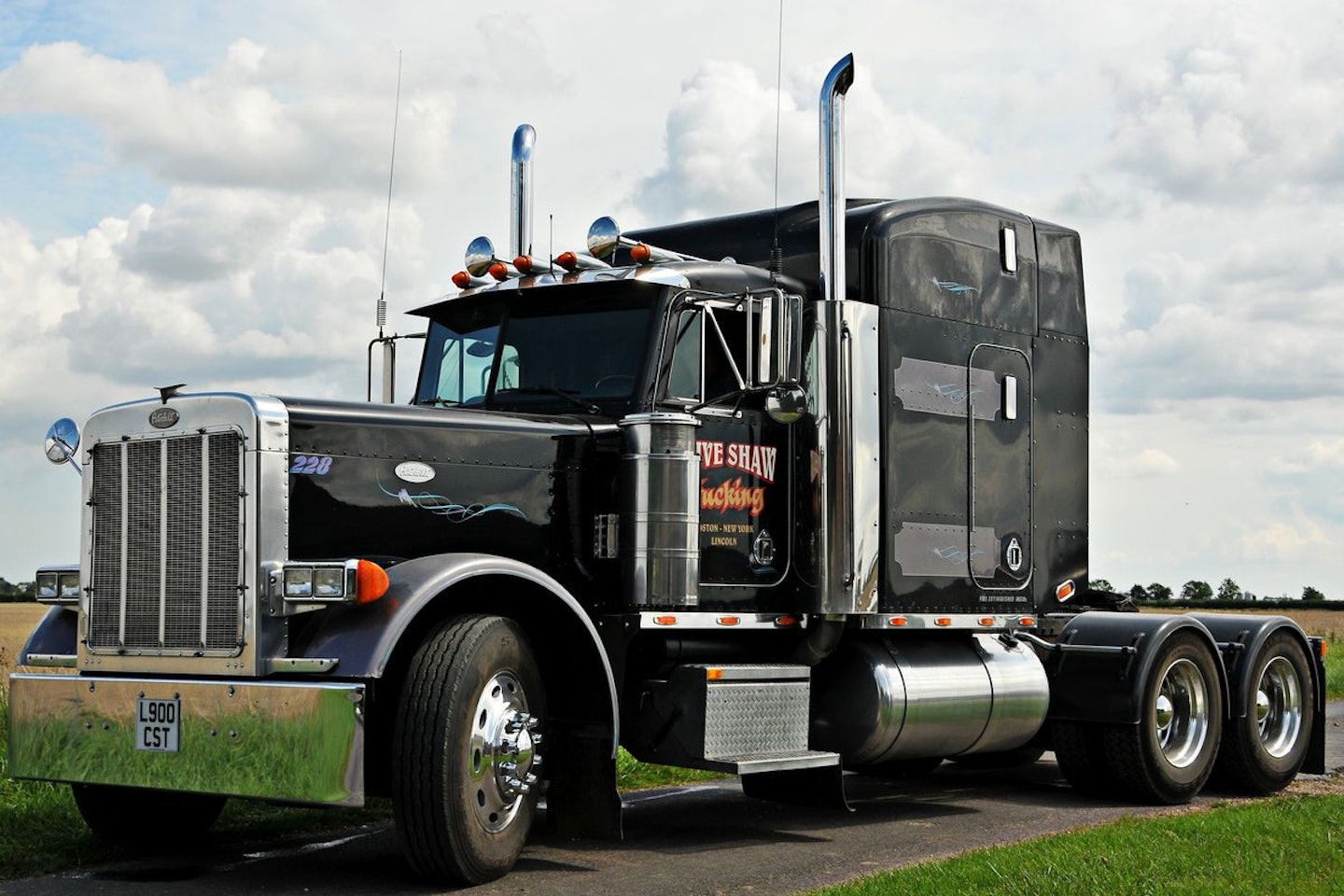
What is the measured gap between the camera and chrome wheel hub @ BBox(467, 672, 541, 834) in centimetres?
761

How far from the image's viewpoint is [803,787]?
10008mm

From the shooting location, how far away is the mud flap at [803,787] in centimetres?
975

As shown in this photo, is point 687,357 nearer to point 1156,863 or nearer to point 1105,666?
point 1156,863

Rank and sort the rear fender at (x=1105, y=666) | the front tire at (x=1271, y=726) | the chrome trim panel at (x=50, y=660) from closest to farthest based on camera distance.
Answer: the chrome trim panel at (x=50, y=660) → the rear fender at (x=1105, y=666) → the front tire at (x=1271, y=726)

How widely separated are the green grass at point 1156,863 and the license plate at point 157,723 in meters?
2.90

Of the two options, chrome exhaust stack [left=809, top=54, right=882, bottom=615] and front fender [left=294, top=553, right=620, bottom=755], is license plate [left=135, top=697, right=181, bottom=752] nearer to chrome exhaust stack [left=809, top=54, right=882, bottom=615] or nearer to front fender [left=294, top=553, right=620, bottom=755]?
front fender [left=294, top=553, right=620, bottom=755]

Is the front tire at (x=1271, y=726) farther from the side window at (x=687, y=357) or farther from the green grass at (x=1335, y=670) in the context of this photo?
the side window at (x=687, y=357)

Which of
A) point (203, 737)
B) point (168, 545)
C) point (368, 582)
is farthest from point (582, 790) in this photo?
point (168, 545)

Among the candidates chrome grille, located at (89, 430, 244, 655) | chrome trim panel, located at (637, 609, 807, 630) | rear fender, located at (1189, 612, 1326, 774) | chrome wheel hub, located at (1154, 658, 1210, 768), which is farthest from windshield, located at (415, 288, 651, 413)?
rear fender, located at (1189, 612, 1326, 774)

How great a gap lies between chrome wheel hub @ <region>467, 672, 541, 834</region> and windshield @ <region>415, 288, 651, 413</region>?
1.91m

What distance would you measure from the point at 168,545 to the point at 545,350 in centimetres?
247

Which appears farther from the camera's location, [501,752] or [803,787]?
[803,787]

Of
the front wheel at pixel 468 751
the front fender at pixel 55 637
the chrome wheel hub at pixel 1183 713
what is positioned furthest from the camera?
the chrome wheel hub at pixel 1183 713

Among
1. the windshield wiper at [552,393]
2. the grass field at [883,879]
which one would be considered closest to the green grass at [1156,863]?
the grass field at [883,879]
